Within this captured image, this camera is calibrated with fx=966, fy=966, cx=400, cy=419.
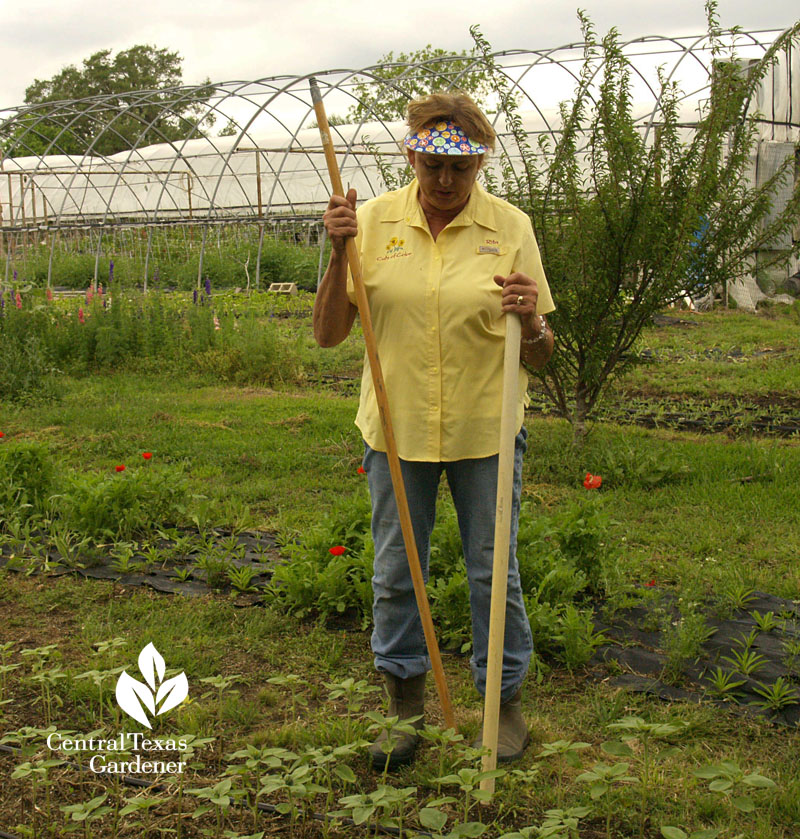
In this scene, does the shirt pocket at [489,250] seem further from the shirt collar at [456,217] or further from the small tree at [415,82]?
the small tree at [415,82]

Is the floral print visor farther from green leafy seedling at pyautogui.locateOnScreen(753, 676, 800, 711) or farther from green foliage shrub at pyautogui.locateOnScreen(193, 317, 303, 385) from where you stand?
green foliage shrub at pyautogui.locateOnScreen(193, 317, 303, 385)

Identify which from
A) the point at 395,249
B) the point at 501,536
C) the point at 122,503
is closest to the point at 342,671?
the point at 501,536

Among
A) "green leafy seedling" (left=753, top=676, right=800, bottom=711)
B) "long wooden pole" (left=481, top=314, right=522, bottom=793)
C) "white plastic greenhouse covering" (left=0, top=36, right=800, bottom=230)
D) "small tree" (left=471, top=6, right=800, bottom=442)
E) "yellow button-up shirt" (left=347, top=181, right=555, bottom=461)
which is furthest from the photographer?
"white plastic greenhouse covering" (left=0, top=36, right=800, bottom=230)

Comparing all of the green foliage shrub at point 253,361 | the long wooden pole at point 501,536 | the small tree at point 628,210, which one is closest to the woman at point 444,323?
the long wooden pole at point 501,536

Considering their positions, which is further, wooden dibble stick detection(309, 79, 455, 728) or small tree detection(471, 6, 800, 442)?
small tree detection(471, 6, 800, 442)

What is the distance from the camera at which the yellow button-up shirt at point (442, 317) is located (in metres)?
2.42

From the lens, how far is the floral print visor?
231cm

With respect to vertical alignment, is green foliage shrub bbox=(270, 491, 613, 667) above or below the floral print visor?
below

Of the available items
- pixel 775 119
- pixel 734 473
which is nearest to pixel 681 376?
pixel 734 473

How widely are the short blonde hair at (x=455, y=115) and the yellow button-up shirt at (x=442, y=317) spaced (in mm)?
182

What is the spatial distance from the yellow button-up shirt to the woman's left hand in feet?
0.30

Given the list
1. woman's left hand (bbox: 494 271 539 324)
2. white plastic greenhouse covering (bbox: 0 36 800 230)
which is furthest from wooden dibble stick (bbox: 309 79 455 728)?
white plastic greenhouse covering (bbox: 0 36 800 230)

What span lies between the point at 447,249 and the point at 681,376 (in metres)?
6.01

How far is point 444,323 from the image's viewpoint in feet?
7.93
